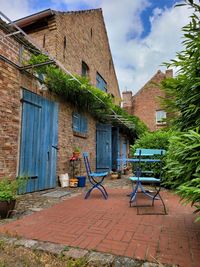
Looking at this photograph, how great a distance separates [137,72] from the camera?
21578 millimetres

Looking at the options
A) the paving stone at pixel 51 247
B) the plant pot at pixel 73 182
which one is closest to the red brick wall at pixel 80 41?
the plant pot at pixel 73 182

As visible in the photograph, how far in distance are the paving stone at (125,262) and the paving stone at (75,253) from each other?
305mm

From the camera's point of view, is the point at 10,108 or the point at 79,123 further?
the point at 79,123

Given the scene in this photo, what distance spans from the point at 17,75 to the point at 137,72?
18.7m

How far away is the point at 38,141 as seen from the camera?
17.0 feet

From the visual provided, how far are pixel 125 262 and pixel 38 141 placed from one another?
392 centimetres

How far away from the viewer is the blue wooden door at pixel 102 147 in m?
9.29

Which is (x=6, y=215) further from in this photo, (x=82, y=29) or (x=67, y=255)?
(x=82, y=29)

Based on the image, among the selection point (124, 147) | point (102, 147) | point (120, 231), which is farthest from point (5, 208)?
point (124, 147)

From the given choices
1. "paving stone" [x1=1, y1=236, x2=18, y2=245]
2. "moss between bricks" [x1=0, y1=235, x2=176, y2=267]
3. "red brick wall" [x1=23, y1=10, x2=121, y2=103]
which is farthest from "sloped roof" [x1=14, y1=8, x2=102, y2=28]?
"moss between bricks" [x1=0, y1=235, x2=176, y2=267]

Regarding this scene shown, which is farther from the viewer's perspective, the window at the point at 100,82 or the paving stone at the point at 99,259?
the window at the point at 100,82

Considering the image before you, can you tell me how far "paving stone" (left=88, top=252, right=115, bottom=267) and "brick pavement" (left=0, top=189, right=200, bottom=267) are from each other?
111 millimetres

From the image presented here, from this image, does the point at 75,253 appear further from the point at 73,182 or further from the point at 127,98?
the point at 127,98

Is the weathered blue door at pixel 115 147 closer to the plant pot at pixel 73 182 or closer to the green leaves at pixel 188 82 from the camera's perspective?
the plant pot at pixel 73 182
